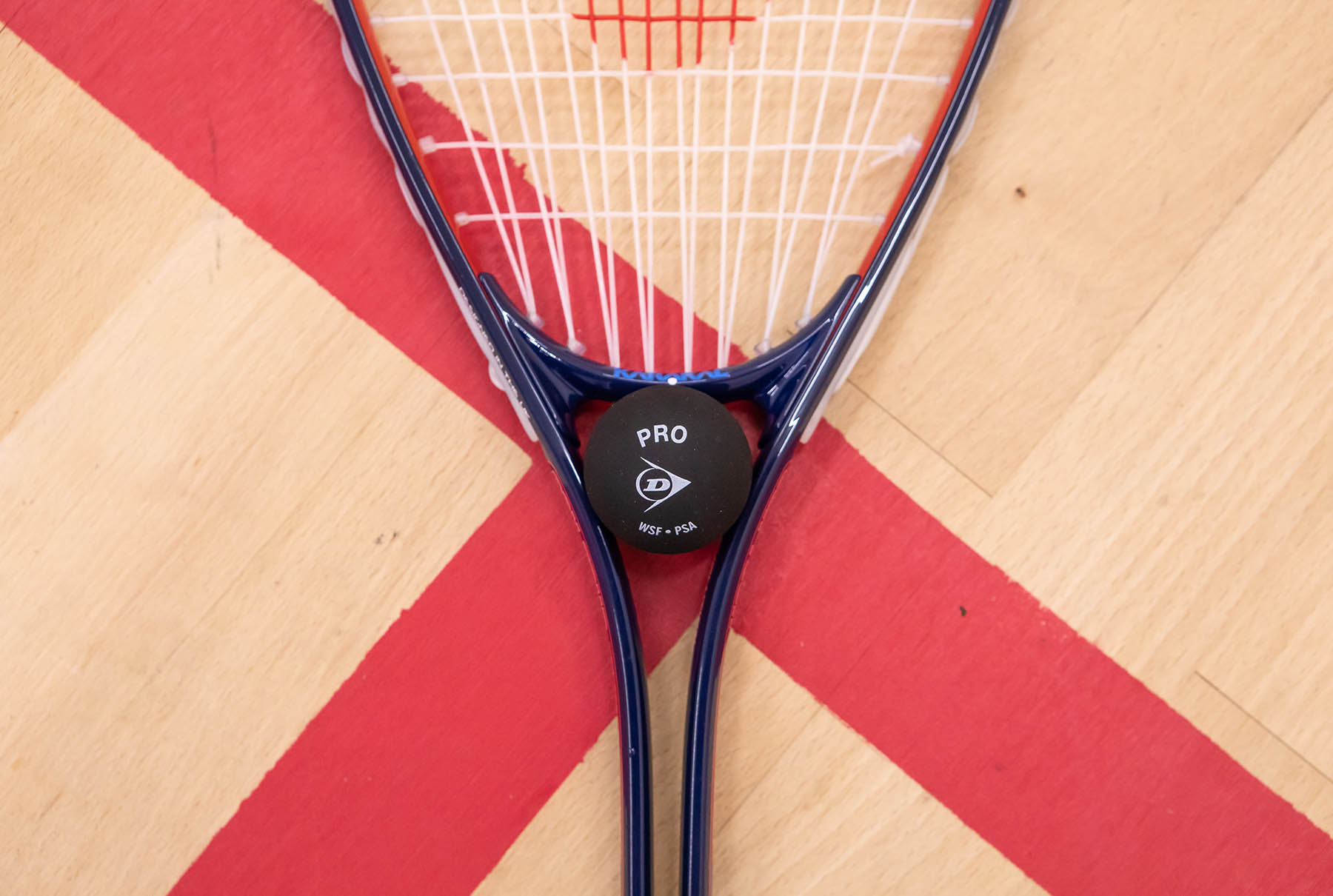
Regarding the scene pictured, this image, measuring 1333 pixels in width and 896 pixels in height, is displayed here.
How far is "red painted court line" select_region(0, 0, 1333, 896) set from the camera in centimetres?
92

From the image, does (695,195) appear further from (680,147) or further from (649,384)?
(649,384)

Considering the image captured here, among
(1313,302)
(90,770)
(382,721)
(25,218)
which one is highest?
(1313,302)

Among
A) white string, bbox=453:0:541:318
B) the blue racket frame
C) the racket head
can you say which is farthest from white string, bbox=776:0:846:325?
white string, bbox=453:0:541:318

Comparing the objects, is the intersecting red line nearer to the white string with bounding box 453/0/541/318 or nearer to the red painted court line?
the white string with bounding box 453/0/541/318

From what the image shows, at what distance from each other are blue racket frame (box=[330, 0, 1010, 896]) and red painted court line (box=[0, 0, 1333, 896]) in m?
0.10

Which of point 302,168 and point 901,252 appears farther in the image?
point 302,168

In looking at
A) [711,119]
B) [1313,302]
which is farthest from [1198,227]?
[711,119]

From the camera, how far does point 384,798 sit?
0.93 m

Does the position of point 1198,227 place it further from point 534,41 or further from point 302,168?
point 302,168

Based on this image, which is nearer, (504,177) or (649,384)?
(649,384)

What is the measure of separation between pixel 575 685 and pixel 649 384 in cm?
31

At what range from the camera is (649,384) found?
799mm

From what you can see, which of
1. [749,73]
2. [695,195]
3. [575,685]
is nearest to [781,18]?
[749,73]

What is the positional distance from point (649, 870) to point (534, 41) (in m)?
0.74
